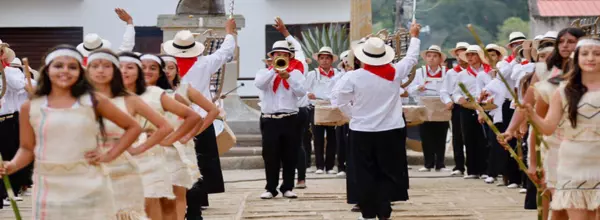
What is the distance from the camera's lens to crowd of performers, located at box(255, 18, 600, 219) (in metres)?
7.87

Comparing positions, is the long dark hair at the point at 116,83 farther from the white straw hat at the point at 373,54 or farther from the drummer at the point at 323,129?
the drummer at the point at 323,129

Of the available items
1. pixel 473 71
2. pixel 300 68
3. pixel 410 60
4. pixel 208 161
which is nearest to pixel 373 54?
pixel 410 60

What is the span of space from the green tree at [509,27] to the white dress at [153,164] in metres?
24.2

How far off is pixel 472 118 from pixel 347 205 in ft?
13.3

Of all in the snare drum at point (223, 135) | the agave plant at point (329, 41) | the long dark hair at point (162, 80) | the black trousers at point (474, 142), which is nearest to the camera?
the long dark hair at point (162, 80)

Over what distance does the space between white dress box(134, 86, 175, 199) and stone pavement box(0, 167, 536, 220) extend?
3295 mm

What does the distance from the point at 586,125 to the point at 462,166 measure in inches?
401

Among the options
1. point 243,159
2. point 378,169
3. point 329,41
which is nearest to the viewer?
point 378,169

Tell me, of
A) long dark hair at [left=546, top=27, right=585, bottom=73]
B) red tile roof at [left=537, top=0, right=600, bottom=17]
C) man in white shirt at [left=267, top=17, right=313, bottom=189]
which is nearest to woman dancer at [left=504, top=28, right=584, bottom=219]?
long dark hair at [left=546, top=27, right=585, bottom=73]

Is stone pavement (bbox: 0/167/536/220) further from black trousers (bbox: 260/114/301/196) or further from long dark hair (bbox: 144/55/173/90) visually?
long dark hair (bbox: 144/55/173/90)

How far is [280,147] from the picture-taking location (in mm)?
14531

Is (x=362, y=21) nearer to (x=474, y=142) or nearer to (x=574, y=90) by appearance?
(x=474, y=142)

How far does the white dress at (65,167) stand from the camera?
7.01 meters

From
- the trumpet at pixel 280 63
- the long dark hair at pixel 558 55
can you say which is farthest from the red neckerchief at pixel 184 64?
the long dark hair at pixel 558 55
